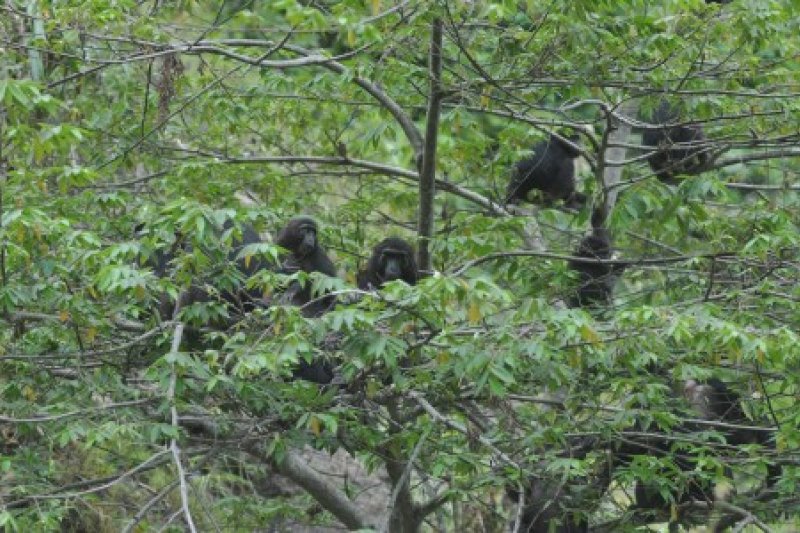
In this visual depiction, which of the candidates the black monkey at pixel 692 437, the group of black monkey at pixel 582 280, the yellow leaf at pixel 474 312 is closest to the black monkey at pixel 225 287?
the group of black monkey at pixel 582 280

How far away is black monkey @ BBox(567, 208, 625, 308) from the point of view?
859 centimetres

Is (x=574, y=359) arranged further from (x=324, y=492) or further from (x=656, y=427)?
(x=324, y=492)

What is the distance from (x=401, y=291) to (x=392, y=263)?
10.8 ft

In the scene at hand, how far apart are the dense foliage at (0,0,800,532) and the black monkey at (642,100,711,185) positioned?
178 millimetres

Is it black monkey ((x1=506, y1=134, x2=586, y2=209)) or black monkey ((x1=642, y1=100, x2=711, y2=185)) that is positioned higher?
black monkey ((x1=642, y1=100, x2=711, y2=185))

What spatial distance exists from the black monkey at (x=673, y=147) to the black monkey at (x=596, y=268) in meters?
0.55

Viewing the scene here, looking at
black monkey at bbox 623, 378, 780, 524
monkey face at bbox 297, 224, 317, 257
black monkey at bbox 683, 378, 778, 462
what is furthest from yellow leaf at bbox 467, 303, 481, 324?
black monkey at bbox 683, 378, 778, 462

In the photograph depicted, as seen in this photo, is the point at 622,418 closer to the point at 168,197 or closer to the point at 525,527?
the point at 525,527

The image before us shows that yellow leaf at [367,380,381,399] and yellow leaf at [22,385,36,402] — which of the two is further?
yellow leaf at [22,385,36,402]

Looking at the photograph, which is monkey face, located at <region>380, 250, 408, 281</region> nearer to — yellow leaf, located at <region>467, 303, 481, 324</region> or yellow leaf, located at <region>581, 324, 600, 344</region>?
yellow leaf, located at <region>581, 324, 600, 344</region>

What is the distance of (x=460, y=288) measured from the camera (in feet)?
18.7

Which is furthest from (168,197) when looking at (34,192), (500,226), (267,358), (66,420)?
(267,358)

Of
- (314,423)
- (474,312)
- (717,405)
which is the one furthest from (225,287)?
(717,405)

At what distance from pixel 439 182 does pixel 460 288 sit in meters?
3.63
